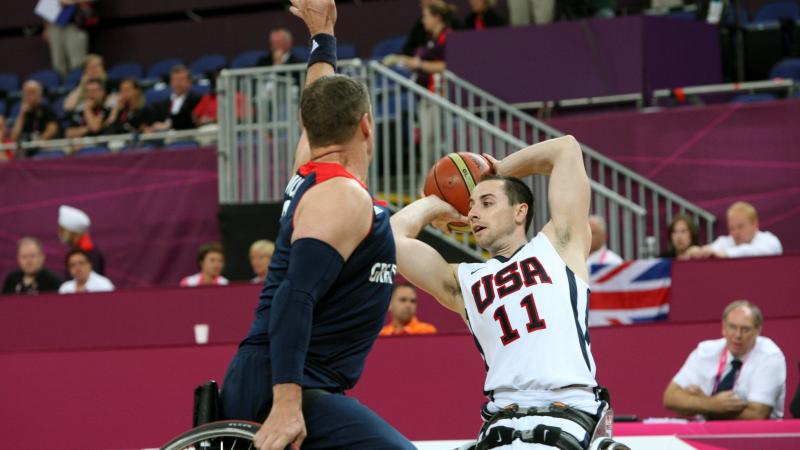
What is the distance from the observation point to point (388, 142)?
1177cm

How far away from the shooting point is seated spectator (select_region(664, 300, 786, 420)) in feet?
26.3

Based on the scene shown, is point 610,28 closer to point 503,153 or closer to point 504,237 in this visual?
point 503,153

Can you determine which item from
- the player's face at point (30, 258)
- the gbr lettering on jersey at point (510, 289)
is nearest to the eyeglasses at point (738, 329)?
the gbr lettering on jersey at point (510, 289)

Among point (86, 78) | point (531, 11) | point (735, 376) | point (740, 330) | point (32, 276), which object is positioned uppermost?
point (531, 11)

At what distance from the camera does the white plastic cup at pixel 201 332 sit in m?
10.1

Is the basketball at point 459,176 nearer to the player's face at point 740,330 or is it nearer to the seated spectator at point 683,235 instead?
the player's face at point 740,330

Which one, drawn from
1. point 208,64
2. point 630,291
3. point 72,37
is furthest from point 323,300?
point 72,37

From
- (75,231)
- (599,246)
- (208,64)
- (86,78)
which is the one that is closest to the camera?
(599,246)

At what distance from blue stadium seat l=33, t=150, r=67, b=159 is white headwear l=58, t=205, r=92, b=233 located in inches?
53.8

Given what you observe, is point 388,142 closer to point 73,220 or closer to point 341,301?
point 73,220

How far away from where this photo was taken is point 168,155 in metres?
13.3

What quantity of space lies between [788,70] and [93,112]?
7446 mm

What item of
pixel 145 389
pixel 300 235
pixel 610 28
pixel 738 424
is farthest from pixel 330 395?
pixel 610 28

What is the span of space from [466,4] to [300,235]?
44.1ft
